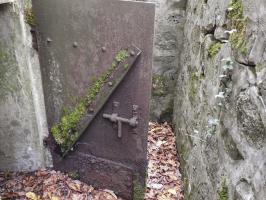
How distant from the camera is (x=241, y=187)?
138 centimetres

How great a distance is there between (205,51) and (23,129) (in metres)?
1.65

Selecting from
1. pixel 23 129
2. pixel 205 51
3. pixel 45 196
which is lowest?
pixel 45 196

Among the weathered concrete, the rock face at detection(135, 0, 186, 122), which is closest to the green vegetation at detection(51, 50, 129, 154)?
the weathered concrete

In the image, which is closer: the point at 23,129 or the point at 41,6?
the point at 41,6

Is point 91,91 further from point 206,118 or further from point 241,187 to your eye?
point 241,187

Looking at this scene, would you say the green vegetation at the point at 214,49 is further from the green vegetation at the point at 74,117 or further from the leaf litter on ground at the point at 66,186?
the leaf litter on ground at the point at 66,186

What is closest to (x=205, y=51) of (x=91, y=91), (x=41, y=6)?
(x=91, y=91)

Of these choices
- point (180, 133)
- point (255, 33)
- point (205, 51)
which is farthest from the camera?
point (180, 133)

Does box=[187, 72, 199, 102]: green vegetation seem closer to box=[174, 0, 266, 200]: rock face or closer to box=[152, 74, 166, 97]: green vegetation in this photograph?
box=[174, 0, 266, 200]: rock face

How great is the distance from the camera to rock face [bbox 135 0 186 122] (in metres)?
3.33

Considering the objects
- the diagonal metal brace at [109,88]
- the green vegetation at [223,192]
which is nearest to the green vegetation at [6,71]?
the diagonal metal brace at [109,88]

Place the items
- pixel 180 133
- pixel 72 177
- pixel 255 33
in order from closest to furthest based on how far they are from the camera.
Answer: pixel 255 33
pixel 72 177
pixel 180 133

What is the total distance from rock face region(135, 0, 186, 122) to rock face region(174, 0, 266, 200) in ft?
1.84

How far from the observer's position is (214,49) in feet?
6.50
